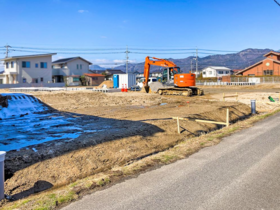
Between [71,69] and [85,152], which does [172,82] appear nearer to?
[85,152]

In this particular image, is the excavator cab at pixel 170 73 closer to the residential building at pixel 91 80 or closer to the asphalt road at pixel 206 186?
the asphalt road at pixel 206 186

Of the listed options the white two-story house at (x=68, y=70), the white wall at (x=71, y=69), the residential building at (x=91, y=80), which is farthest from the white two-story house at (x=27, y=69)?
the residential building at (x=91, y=80)

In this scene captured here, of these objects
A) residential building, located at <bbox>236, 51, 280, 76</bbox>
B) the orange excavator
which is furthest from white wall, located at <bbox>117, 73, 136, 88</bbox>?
residential building, located at <bbox>236, 51, 280, 76</bbox>

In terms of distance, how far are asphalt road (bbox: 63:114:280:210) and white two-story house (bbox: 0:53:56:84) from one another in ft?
153

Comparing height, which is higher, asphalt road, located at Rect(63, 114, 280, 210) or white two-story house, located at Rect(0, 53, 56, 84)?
white two-story house, located at Rect(0, 53, 56, 84)

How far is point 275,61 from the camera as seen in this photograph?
60.5 m

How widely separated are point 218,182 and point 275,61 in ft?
207

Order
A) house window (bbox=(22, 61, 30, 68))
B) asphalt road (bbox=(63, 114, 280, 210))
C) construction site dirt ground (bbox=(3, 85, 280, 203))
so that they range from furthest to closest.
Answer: house window (bbox=(22, 61, 30, 68)) → construction site dirt ground (bbox=(3, 85, 280, 203)) → asphalt road (bbox=(63, 114, 280, 210))

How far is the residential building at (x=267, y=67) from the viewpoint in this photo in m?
61.1

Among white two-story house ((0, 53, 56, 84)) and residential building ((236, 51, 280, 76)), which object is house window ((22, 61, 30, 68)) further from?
residential building ((236, 51, 280, 76))

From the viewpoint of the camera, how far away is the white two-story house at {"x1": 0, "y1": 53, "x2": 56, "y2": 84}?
47.9 metres

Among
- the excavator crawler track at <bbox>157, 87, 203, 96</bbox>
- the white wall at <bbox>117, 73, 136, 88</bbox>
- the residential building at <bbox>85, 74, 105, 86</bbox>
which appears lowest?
the excavator crawler track at <bbox>157, 87, 203, 96</bbox>

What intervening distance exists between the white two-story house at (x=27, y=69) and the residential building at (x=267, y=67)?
152 feet

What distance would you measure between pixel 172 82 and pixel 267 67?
138 feet
